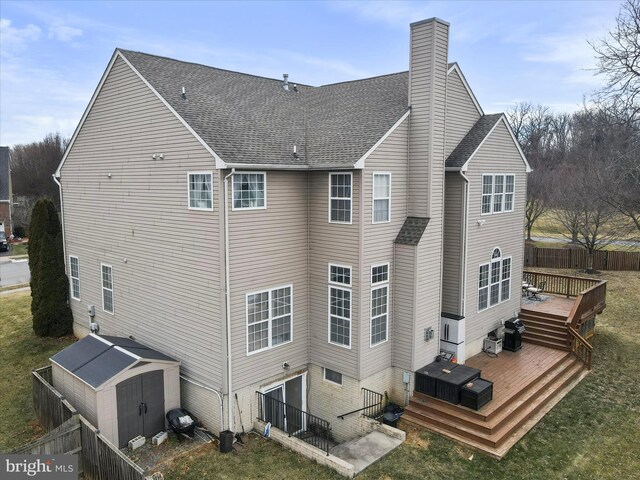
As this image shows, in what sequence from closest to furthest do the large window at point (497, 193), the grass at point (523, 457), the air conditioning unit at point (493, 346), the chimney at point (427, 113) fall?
the grass at point (523, 457)
the chimney at point (427, 113)
the large window at point (497, 193)
the air conditioning unit at point (493, 346)

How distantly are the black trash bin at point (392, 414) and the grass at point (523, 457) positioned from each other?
0.57 m

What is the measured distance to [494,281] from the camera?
17.1 m

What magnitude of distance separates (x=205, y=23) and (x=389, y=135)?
8.97 meters

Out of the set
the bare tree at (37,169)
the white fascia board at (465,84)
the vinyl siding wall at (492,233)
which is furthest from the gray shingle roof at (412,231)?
the bare tree at (37,169)

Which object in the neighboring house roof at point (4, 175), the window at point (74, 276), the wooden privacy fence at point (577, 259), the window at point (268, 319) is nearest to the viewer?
A: the window at point (268, 319)

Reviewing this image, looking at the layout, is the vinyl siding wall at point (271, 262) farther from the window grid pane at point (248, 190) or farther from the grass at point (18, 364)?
the grass at point (18, 364)

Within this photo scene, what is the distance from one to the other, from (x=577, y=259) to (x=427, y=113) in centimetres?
2427

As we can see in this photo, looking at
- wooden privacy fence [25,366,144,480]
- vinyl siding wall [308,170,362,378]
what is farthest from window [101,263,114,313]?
vinyl siding wall [308,170,362,378]

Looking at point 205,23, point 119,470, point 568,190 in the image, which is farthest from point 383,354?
point 568,190

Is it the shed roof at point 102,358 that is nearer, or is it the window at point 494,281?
the shed roof at point 102,358

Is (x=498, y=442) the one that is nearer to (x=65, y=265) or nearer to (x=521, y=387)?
(x=521, y=387)

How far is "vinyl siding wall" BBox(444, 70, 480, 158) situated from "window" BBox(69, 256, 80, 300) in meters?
14.6

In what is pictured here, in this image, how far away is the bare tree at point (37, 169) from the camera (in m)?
62.5

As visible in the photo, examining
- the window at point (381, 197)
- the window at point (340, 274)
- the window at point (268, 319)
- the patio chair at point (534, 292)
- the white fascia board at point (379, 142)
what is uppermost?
the white fascia board at point (379, 142)
